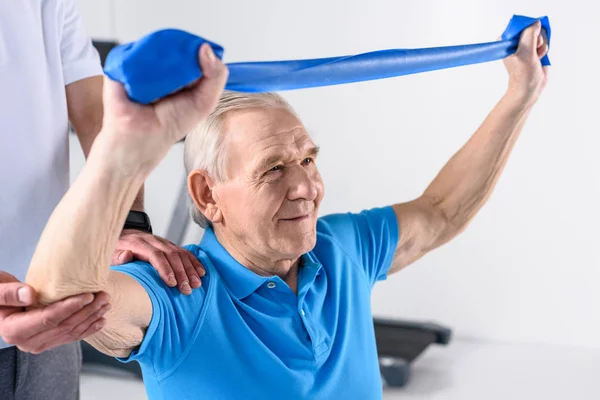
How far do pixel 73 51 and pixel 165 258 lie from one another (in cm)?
58

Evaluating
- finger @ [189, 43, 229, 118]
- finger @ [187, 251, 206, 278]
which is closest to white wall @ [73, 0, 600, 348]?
finger @ [187, 251, 206, 278]

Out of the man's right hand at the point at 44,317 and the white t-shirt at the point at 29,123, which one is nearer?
the man's right hand at the point at 44,317

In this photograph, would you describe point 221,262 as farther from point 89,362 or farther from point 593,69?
point 593,69

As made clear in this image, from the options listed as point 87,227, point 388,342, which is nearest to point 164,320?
point 87,227

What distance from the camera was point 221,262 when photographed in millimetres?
1783

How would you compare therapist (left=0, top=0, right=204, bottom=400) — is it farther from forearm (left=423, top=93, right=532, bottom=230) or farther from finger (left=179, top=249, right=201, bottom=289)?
forearm (left=423, top=93, right=532, bottom=230)

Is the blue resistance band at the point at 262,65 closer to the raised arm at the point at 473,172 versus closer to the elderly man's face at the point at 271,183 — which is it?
the raised arm at the point at 473,172

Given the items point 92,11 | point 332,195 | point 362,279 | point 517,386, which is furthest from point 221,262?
point 92,11

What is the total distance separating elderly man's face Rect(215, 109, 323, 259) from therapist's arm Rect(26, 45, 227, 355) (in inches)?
23.6

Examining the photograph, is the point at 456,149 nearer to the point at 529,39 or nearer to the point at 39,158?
the point at 529,39

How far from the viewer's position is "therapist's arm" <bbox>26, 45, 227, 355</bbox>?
105 cm

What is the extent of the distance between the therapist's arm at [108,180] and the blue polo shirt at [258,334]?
370mm

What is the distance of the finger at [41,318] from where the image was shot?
44.8 inches

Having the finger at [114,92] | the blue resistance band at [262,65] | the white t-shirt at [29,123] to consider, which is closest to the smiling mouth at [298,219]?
the blue resistance band at [262,65]
